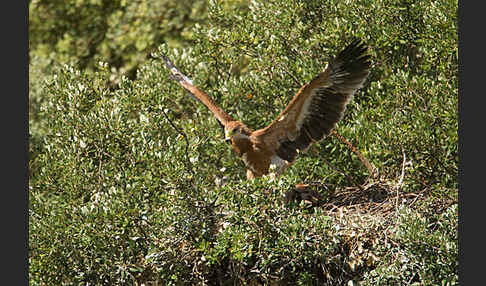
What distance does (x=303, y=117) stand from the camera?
24.2ft

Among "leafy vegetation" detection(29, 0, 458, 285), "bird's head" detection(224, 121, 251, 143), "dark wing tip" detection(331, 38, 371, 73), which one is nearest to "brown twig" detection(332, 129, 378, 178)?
"leafy vegetation" detection(29, 0, 458, 285)

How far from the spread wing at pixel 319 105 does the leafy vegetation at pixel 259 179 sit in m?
0.40

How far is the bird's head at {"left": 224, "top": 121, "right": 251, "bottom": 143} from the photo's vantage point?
7.43m

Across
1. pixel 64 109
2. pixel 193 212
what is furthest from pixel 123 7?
pixel 193 212

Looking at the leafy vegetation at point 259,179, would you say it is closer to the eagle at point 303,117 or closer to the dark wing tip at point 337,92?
the eagle at point 303,117

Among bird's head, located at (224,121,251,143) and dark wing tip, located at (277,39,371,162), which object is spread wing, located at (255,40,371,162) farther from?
bird's head, located at (224,121,251,143)

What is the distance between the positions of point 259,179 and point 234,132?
110cm

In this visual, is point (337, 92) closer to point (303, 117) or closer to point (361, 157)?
point (303, 117)

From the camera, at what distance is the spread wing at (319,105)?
703 cm

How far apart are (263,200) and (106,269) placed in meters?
1.57

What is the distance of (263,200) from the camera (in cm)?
646

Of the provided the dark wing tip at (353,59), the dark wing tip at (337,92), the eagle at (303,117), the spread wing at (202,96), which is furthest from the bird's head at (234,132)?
the dark wing tip at (353,59)

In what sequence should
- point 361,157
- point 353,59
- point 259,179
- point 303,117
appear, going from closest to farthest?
point 259,179, point 353,59, point 303,117, point 361,157

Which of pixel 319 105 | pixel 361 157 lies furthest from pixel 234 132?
pixel 361 157
